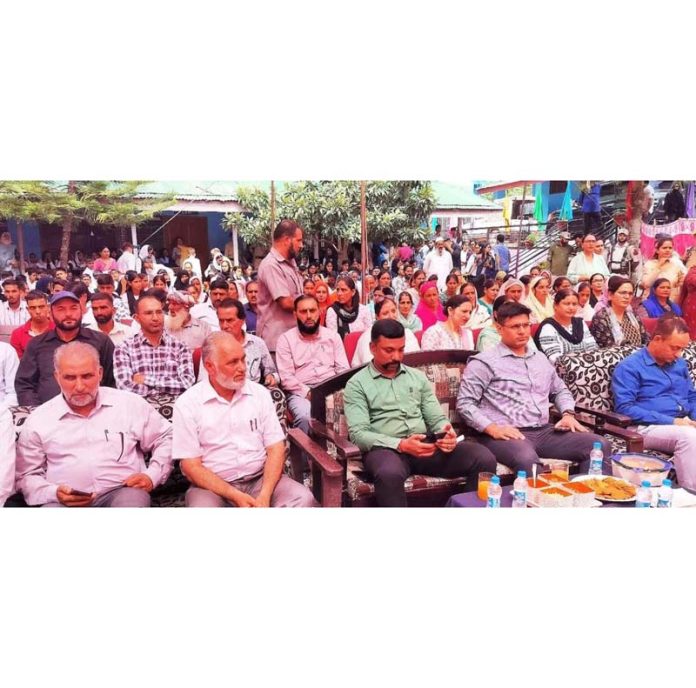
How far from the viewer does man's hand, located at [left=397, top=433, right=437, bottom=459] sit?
341 cm

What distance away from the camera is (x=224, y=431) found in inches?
127

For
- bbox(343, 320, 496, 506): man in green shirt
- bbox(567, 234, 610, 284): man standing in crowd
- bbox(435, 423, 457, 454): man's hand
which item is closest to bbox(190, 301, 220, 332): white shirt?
bbox(343, 320, 496, 506): man in green shirt

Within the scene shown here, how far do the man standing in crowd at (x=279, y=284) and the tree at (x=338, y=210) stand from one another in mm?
65

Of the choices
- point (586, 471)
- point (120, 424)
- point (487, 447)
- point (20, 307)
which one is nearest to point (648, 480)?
point (586, 471)

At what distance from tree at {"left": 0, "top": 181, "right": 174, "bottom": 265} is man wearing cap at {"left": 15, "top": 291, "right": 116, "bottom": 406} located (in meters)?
0.26

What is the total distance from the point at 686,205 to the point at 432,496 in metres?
2.15

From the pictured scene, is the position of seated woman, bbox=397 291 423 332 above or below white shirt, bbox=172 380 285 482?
above

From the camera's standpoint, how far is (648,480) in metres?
3.16

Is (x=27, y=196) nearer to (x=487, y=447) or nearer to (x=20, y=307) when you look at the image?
(x=20, y=307)

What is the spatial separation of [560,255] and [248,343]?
191 cm

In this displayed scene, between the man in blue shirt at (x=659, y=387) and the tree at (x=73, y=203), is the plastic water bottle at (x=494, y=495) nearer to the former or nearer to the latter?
the man in blue shirt at (x=659, y=387)

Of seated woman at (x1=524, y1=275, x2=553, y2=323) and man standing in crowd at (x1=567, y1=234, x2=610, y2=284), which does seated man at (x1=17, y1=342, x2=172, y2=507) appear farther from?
man standing in crowd at (x1=567, y1=234, x2=610, y2=284)

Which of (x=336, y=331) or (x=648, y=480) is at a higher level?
(x=336, y=331)

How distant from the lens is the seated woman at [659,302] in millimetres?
3926
